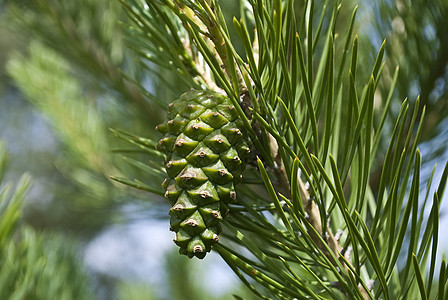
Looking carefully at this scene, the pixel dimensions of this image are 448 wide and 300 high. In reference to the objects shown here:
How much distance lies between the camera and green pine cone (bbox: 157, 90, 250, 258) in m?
0.28

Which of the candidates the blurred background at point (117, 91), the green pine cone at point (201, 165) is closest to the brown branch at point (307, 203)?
the green pine cone at point (201, 165)

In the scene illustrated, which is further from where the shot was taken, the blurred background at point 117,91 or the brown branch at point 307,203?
the blurred background at point 117,91

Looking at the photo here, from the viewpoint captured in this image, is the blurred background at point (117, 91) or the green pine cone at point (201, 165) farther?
the blurred background at point (117, 91)

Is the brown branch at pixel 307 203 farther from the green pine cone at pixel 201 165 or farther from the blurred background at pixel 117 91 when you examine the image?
the blurred background at pixel 117 91

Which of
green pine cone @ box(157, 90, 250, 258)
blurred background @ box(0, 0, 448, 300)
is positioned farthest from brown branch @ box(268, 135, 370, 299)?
blurred background @ box(0, 0, 448, 300)

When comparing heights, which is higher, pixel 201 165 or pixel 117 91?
pixel 201 165

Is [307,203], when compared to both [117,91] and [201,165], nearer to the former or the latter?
[201,165]

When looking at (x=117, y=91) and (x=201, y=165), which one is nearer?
(x=201, y=165)

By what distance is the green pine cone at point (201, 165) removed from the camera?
0.28 meters

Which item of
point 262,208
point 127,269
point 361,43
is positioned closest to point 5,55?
→ point 127,269

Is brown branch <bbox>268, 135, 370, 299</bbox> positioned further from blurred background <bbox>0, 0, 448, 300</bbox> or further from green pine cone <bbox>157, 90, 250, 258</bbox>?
blurred background <bbox>0, 0, 448, 300</bbox>

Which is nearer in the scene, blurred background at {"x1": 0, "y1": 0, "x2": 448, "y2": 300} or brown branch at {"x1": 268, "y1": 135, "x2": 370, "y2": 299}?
brown branch at {"x1": 268, "y1": 135, "x2": 370, "y2": 299}

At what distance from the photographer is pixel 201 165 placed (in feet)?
0.95

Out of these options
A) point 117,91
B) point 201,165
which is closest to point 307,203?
Result: point 201,165
